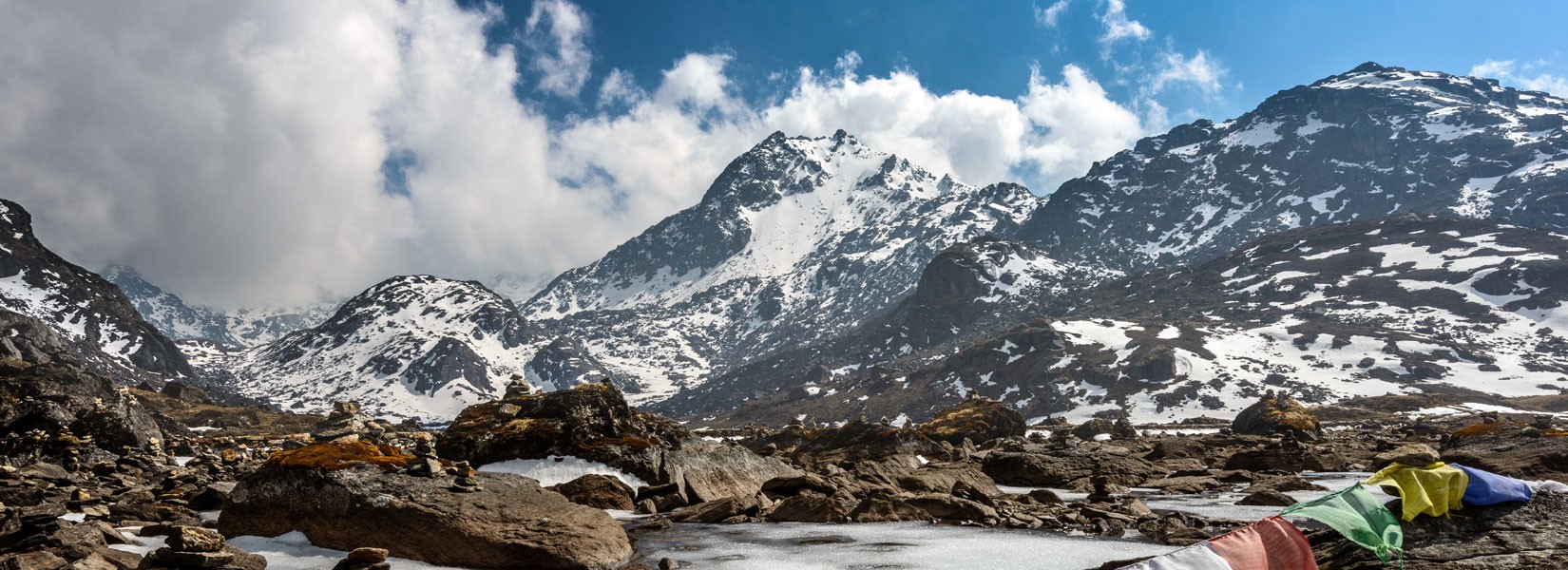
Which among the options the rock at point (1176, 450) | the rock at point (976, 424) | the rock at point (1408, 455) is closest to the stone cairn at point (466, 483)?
the rock at point (1408, 455)

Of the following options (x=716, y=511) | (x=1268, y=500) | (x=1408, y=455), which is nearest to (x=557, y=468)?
(x=716, y=511)

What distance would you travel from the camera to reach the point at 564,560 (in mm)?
15914

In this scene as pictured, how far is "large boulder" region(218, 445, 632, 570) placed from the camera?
16188mm

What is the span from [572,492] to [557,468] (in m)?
2.78

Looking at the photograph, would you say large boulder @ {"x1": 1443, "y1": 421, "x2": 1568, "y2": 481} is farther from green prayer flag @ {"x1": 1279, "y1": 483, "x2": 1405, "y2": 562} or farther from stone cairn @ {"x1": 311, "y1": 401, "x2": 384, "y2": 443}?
stone cairn @ {"x1": 311, "y1": 401, "x2": 384, "y2": 443}

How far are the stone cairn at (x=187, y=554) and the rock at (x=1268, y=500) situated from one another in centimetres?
2978

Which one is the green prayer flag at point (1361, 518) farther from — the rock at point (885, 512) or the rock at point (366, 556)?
the rock at point (885, 512)

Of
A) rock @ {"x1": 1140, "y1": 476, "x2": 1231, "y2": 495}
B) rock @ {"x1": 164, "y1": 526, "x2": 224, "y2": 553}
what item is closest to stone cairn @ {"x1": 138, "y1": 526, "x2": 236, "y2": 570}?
rock @ {"x1": 164, "y1": 526, "x2": 224, "y2": 553}

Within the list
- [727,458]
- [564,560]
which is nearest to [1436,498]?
[564,560]

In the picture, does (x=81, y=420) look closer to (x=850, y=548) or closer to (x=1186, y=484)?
(x=850, y=548)

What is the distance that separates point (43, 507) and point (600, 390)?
23203 millimetres

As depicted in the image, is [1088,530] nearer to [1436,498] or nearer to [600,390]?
[1436,498]

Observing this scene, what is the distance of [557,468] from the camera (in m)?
29.1

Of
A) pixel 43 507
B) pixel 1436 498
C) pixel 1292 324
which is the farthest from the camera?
pixel 1292 324
